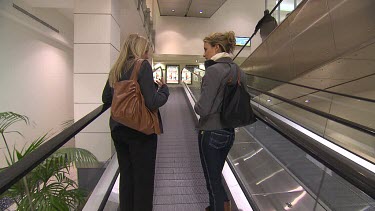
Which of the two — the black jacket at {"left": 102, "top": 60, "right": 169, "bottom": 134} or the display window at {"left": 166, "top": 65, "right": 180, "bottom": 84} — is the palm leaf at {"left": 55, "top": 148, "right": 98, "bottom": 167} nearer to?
the black jacket at {"left": 102, "top": 60, "right": 169, "bottom": 134}

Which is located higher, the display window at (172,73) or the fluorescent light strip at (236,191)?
the display window at (172,73)

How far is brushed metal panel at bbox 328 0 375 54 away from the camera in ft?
12.9

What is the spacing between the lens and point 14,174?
3.59 ft

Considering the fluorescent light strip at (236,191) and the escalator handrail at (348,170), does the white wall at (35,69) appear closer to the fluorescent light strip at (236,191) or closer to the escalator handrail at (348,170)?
the fluorescent light strip at (236,191)

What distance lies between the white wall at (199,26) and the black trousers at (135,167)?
1487 centimetres

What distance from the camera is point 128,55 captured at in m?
1.84

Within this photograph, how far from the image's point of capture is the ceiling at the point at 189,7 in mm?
13336

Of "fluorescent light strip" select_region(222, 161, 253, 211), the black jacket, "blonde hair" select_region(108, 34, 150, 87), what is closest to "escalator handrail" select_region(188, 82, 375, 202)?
the black jacket

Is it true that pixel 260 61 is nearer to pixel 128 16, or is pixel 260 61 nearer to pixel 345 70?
pixel 345 70

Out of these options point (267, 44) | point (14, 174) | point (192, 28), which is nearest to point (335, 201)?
point (14, 174)

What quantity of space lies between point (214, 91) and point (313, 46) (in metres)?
3.79

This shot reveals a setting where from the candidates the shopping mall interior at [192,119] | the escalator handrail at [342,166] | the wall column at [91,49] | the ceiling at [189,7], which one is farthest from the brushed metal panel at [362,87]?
the ceiling at [189,7]

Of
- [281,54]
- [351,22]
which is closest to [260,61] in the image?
[281,54]

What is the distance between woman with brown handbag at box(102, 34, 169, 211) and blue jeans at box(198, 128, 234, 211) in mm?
353
